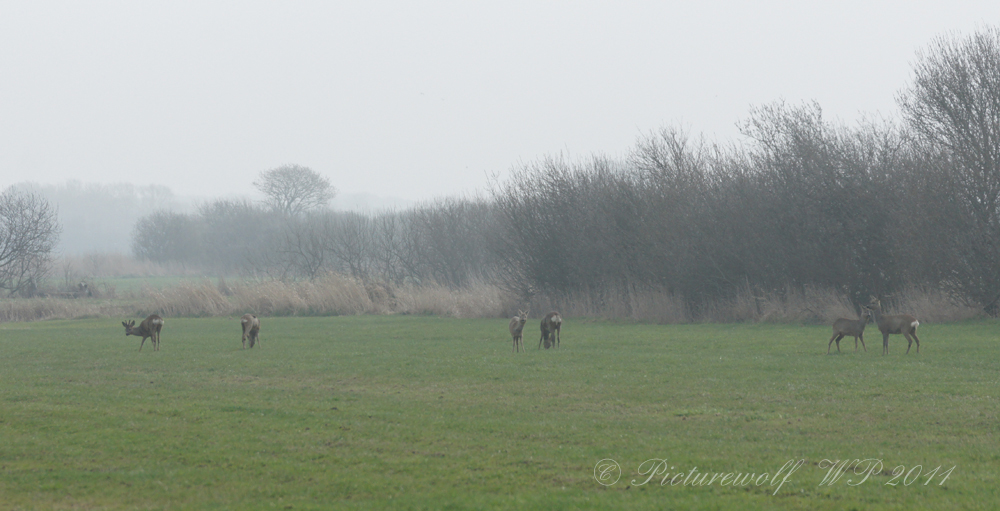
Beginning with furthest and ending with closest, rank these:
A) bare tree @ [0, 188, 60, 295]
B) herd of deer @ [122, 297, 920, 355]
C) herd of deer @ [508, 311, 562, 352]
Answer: bare tree @ [0, 188, 60, 295] → herd of deer @ [508, 311, 562, 352] → herd of deer @ [122, 297, 920, 355]

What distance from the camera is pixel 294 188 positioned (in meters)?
99.2

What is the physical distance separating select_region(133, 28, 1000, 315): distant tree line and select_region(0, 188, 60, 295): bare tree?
2727 cm

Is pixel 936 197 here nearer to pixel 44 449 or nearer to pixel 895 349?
pixel 895 349

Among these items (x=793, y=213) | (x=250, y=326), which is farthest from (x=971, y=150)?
(x=250, y=326)

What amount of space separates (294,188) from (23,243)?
174ft

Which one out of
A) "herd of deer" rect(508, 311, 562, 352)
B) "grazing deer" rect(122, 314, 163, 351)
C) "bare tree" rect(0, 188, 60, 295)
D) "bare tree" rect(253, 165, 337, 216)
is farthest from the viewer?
"bare tree" rect(253, 165, 337, 216)

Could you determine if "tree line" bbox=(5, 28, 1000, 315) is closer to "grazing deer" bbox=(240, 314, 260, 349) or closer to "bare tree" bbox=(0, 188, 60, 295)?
"grazing deer" bbox=(240, 314, 260, 349)

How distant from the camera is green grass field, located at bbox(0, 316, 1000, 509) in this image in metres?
5.96

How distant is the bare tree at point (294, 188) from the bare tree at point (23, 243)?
48.5 meters

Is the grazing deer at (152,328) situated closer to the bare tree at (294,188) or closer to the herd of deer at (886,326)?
the herd of deer at (886,326)

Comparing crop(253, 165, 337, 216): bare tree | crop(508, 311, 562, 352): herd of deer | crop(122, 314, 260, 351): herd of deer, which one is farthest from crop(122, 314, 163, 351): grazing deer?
crop(253, 165, 337, 216): bare tree

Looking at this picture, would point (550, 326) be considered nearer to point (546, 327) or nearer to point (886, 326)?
point (546, 327)

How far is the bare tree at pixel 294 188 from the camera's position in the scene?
98125 millimetres

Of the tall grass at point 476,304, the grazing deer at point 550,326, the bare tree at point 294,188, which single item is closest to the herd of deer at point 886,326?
the grazing deer at point 550,326
